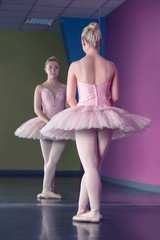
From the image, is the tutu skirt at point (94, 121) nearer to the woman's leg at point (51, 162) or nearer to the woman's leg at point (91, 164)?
the woman's leg at point (91, 164)

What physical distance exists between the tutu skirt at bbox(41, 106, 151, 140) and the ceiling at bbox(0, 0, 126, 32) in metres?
3.93

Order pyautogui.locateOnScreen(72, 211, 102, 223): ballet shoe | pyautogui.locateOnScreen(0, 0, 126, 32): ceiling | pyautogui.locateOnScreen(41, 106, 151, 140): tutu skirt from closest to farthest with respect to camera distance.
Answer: pyautogui.locateOnScreen(41, 106, 151, 140): tutu skirt < pyautogui.locateOnScreen(72, 211, 102, 223): ballet shoe < pyautogui.locateOnScreen(0, 0, 126, 32): ceiling

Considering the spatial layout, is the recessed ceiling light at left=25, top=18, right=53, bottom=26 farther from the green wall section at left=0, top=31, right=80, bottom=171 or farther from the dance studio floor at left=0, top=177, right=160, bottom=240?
the dance studio floor at left=0, top=177, right=160, bottom=240

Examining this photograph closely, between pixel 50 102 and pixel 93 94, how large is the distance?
1.53 meters

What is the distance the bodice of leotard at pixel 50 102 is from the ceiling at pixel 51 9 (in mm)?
2537

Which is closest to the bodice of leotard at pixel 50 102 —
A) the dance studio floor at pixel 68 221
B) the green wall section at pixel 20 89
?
the dance studio floor at pixel 68 221

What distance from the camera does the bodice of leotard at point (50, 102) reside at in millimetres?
4766

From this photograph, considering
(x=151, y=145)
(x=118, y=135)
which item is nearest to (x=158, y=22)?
(x=151, y=145)

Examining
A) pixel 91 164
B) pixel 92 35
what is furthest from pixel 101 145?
pixel 92 35

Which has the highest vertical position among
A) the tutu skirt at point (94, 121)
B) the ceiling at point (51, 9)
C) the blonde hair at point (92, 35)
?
the ceiling at point (51, 9)

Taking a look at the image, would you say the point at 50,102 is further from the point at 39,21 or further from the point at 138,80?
the point at 39,21

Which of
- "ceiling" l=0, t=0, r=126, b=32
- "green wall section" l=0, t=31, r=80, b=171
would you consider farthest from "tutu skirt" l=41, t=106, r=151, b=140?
"green wall section" l=0, t=31, r=80, b=171

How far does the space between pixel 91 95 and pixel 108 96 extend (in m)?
0.16

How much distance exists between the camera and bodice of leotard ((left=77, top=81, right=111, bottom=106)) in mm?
3273
